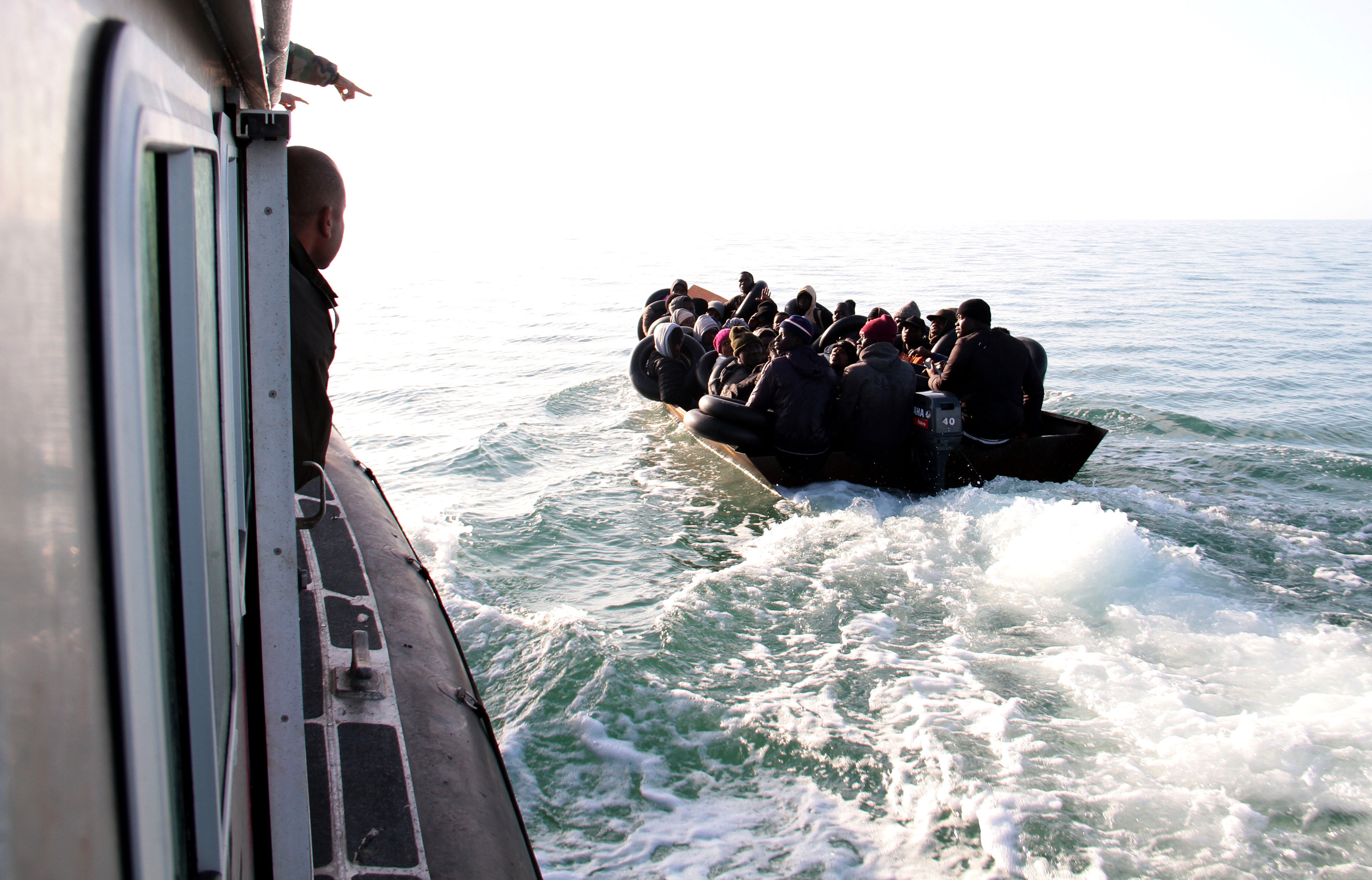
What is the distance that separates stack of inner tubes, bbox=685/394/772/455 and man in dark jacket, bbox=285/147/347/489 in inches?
198

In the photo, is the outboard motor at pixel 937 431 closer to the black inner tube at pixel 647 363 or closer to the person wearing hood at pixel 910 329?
the person wearing hood at pixel 910 329

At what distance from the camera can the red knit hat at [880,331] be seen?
267 inches

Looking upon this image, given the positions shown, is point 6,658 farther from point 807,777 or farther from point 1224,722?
point 1224,722

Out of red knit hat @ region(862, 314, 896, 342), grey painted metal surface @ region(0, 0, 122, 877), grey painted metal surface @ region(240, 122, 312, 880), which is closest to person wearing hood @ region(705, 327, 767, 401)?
red knit hat @ region(862, 314, 896, 342)

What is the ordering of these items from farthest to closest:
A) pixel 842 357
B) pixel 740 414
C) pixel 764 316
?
1. pixel 764 316
2. pixel 842 357
3. pixel 740 414

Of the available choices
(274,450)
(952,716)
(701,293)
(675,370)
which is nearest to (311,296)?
(274,450)

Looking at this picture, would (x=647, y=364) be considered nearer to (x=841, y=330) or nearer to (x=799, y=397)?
(x=841, y=330)

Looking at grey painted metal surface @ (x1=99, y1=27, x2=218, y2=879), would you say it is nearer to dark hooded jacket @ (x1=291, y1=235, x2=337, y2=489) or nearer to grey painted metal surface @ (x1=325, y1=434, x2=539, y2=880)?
dark hooded jacket @ (x1=291, y1=235, x2=337, y2=489)

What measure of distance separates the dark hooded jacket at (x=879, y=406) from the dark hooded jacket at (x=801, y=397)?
6.2 inches

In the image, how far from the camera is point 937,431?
646cm

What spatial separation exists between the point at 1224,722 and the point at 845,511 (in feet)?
10.1

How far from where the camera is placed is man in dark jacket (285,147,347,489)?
1.94 m

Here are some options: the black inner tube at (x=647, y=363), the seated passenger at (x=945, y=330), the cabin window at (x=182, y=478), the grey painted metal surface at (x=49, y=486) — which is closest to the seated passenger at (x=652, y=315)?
the black inner tube at (x=647, y=363)

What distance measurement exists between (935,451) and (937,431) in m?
0.15
